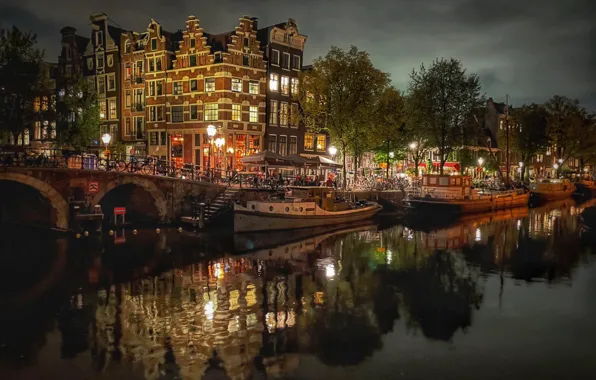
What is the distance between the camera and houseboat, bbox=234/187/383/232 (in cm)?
3403

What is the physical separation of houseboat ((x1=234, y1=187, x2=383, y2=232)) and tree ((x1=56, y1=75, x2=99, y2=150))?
20.1m

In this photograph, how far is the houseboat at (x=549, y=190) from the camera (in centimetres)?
6694

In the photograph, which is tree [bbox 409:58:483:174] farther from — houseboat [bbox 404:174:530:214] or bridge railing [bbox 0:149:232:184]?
bridge railing [bbox 0:149:232:184]

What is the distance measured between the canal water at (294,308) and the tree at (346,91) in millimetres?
19255

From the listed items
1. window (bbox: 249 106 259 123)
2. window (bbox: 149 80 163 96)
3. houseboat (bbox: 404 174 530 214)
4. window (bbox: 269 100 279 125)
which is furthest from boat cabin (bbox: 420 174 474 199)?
window (bbox: 149 80 163 96)

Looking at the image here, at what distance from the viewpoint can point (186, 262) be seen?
1009 inches

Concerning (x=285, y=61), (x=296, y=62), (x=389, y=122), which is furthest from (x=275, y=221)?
(x=296, y=62)

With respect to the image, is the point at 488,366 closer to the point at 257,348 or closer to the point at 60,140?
the point at 257,348

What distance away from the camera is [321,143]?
62438mm

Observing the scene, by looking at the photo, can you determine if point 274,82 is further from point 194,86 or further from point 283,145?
point 194,86

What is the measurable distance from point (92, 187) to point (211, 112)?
66.4 ft

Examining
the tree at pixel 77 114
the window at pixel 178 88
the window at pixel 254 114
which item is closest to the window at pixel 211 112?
the window at pixel 254 114

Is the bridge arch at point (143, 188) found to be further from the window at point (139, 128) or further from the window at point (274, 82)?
the window at point (274, 82)

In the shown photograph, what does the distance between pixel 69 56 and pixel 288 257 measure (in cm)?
4751
